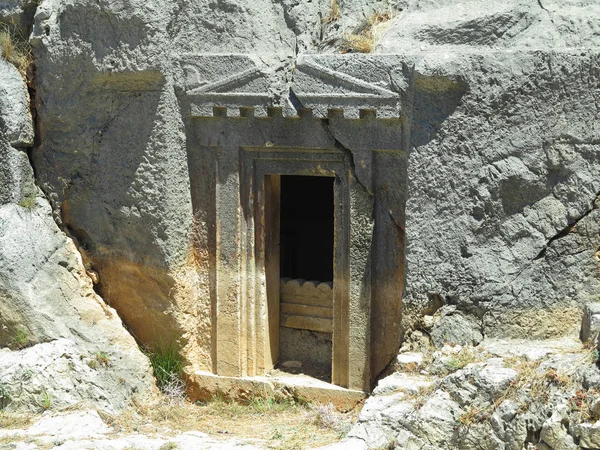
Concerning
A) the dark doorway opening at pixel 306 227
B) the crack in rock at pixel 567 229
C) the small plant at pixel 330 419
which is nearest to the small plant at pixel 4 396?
the small plant at pixel 330 419

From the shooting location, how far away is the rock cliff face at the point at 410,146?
780 cm

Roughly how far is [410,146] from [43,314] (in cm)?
316

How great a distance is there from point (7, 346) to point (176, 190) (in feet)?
5.88

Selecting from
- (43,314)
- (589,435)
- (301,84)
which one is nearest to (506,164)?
(301,84)

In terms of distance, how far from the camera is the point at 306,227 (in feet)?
36.5

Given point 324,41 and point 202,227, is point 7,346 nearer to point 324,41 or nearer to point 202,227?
point 202,227

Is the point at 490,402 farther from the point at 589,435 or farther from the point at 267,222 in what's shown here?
the point at 267,222

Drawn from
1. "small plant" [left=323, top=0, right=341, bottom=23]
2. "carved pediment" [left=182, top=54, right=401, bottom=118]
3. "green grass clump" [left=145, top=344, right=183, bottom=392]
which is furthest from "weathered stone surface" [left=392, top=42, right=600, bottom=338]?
"green grass clump" [left=145, top=344, right=183, bottom=392]

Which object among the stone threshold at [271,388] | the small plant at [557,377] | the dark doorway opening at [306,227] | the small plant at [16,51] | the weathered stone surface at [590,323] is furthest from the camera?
the dark doorway opening at [306,227]

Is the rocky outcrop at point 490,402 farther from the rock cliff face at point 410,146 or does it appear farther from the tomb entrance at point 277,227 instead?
the tomb entrance at point 277,227

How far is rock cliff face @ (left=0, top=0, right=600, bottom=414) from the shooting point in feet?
25.6

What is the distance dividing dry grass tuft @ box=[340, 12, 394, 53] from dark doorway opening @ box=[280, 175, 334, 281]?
240 centimetres

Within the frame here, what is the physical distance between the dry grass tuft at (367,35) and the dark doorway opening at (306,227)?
240 centimetres

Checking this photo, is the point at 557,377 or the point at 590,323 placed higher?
the point at 590,323
